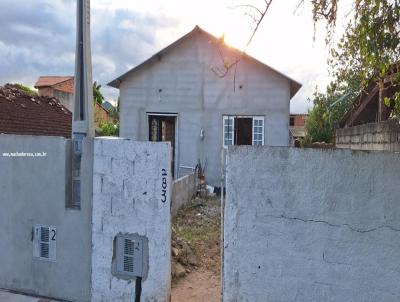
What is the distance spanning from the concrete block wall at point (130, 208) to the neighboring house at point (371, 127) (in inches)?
108

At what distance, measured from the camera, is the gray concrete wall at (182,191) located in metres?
8.28

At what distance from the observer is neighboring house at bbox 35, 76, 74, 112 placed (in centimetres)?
2184

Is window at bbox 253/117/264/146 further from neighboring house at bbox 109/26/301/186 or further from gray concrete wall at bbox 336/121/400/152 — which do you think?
gray concrete wall at bbox 336/121/400/152

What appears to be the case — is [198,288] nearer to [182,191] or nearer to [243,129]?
[182,191]

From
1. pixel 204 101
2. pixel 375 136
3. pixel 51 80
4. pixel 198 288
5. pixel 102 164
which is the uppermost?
pixel 51 80

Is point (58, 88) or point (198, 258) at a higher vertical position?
point (58, 88)

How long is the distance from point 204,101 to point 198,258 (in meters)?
7.89

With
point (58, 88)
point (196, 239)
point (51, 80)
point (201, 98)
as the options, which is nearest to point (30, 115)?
point (201, 98)

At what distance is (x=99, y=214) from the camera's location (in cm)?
425

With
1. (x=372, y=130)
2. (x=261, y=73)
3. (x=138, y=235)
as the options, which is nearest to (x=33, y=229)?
(x=138, y=235)

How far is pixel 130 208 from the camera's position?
13.5 feet

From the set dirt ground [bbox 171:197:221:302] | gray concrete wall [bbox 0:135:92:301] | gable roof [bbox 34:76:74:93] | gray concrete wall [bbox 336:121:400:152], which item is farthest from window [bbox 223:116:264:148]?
gable roof [bbox 34:76:74:93]

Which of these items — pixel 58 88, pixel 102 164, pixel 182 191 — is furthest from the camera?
pixel 58 88

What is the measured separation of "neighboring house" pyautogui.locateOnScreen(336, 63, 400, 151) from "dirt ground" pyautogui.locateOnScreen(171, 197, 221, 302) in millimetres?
2852
